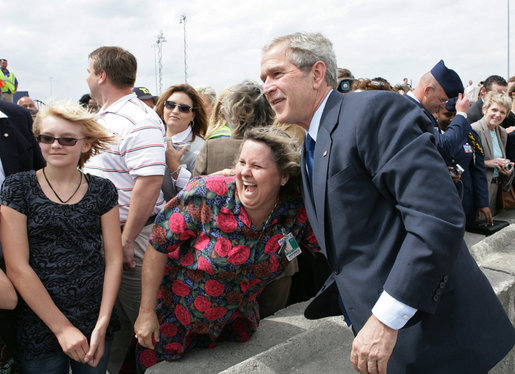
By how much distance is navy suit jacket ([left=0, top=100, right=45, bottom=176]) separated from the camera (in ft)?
7.75

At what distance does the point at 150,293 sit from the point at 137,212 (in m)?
0.58

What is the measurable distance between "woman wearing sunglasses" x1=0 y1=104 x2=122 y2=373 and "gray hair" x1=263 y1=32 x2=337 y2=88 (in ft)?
3.65

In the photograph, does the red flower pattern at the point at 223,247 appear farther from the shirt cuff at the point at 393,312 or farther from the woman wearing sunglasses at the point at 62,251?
the shirt cuff at the point at 393,312

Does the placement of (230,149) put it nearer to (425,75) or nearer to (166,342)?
(166,342)

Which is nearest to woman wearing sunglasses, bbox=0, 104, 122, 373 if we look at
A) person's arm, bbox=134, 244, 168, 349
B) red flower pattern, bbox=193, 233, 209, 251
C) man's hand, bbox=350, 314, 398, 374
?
person's arm, bbox=134, 244, 168, 349

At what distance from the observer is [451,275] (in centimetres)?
155

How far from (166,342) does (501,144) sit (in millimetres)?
5310

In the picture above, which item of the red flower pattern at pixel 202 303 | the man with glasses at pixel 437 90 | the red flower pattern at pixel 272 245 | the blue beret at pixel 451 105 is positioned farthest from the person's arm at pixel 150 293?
the blue beret at pixel 451 105

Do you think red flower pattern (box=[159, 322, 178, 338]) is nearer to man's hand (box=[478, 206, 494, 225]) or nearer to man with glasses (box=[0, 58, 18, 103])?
man's hand (box=[478, 206, 494, 225])

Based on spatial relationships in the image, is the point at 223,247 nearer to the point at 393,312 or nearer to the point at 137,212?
the point at 137,212

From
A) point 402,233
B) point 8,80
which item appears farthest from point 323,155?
point 8,80

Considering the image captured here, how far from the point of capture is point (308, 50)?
1.73 m

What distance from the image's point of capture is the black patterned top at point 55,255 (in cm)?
197

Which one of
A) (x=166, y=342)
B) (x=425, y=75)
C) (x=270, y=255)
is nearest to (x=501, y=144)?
(x=425, y=75)
